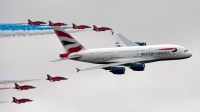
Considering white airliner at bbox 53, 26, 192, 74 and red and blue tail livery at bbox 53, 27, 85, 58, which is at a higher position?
red and blue tail livery at bbox 53, 27, 85, 58

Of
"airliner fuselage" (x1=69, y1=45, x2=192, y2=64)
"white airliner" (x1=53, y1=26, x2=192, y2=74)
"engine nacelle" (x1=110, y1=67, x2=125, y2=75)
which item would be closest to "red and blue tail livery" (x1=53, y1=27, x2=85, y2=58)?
"white airliner" (x1=53, y1=26, x2=192, y2=74)

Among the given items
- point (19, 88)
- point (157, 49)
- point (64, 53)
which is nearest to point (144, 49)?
point (157, 49)

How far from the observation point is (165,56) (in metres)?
180

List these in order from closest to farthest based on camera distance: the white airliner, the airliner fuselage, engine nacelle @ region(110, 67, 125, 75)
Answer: engine nacelle @ region(110, 67, 125, 75), the white airliner, the airliner fuselage

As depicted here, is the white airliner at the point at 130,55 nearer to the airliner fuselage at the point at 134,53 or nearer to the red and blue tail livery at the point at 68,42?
the airliner fuselage at the point at 134,53

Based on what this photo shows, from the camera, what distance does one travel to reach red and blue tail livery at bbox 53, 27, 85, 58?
620 ft

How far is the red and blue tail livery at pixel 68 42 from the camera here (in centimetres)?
18888

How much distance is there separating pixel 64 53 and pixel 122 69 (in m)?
21.5

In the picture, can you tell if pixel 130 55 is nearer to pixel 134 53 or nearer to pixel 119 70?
pixel 134 53

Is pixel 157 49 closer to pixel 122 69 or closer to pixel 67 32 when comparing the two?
pixel 122 69

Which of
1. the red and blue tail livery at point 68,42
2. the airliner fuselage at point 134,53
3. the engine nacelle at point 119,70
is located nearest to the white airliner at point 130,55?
the airliner fuselage at point 134,53

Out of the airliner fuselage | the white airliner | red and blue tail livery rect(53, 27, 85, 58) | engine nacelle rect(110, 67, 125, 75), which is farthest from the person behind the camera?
red and blue tail livery rect(53, 27, 85, 58)

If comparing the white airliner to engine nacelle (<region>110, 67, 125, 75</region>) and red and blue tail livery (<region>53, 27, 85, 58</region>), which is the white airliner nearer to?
red and blue tail livery (<region>53, 27, 85, 58</region>)

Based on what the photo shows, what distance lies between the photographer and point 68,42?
7510 inches
